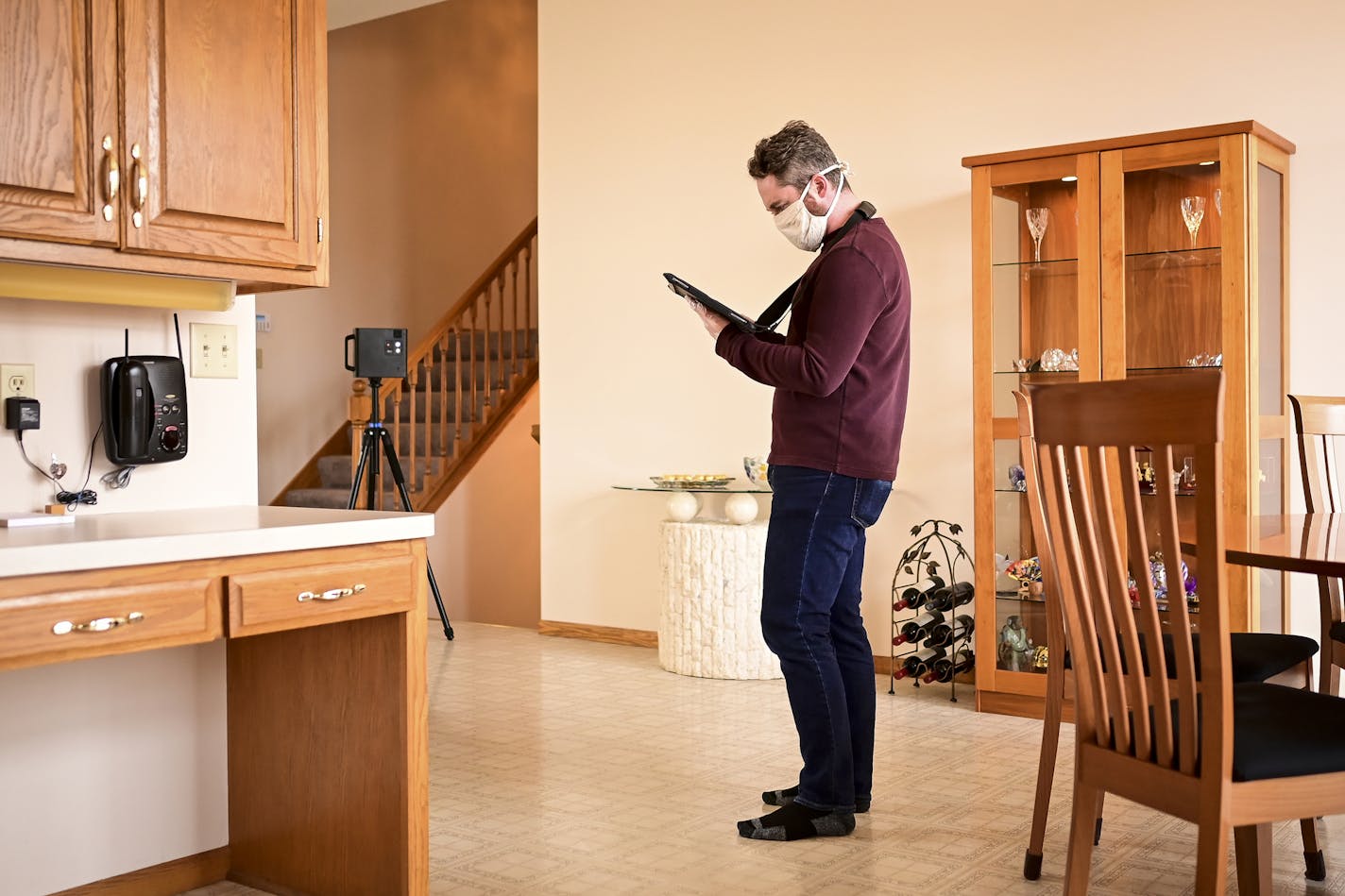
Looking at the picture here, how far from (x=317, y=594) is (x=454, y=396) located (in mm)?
5800

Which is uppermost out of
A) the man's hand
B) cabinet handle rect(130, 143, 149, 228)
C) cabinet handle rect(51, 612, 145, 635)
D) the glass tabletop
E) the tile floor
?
cabinet handle rect(130, 143, 149, 228)

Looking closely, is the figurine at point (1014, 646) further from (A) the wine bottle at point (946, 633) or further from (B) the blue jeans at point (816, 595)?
(B) the blue jeans at point (816, 595)

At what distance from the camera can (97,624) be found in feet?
6.20

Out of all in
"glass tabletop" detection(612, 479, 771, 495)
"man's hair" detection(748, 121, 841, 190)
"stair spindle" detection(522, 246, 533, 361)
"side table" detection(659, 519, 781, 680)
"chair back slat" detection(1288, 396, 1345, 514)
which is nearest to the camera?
"man's hair" detection(748, 121, 841, 190)

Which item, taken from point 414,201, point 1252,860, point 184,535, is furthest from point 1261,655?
point 414,201

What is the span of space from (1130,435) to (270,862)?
1.97 metres

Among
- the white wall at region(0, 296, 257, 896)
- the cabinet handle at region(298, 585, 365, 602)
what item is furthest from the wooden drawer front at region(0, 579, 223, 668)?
the white wall at region(0, 296, 257, 896)

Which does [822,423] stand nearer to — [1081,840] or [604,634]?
[1081,840]

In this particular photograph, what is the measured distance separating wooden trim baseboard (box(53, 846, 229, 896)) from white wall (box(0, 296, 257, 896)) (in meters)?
0.02

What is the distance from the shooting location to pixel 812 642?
→ 278 centimetres

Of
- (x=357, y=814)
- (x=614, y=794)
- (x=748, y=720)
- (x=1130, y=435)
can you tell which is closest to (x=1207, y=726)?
(x=1130, y=435)

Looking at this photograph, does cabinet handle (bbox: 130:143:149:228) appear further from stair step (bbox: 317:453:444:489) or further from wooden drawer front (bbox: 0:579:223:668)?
stair step (bbox: 317:453:444:489)

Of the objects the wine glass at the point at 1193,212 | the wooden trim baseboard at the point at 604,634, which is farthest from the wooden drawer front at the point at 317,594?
the wooden trim baseboard at the point at 604,634

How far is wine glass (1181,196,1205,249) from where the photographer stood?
383cm
